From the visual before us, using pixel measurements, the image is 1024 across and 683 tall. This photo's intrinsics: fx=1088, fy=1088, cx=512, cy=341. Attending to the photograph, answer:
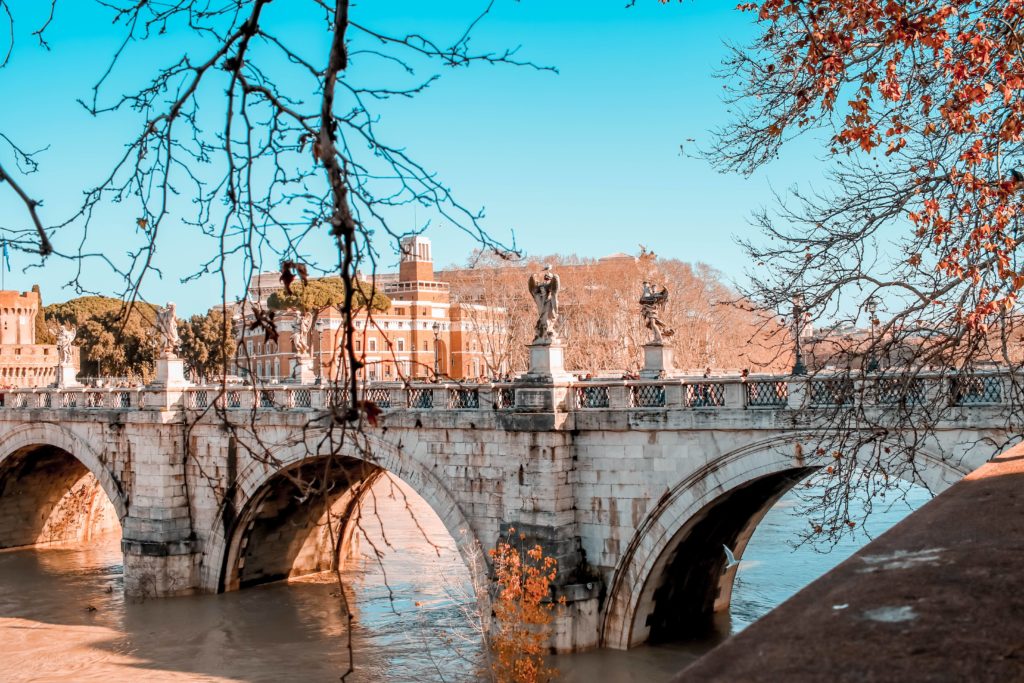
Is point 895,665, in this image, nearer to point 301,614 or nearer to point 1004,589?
point 1004,589

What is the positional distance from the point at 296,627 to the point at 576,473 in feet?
24.7

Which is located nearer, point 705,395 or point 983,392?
point 983,392

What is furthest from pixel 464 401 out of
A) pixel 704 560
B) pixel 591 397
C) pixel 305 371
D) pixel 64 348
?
pixel 64 348

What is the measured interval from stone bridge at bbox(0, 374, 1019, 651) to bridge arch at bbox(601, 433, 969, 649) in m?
0.03

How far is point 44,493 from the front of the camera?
31.8 m

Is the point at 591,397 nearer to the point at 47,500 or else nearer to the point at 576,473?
the point at 576,473

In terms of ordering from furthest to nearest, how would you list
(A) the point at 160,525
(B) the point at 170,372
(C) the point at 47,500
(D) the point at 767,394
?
1. (C) the point at 47,500
2. (B) the point at 170,372
3. (A) the point at 160,525
4. (D) the point at 767,394

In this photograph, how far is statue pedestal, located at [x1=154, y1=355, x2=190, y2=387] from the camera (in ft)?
76.8

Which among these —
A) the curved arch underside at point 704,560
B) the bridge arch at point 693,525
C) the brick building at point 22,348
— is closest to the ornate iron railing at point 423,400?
the bridge arch at point 693,525

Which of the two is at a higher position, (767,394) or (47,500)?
(767,394)

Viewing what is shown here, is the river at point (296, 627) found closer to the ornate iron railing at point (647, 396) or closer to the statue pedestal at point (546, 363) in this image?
the statue pedestal at point (546, 363)

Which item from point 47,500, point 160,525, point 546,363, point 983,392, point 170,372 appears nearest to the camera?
point 983,392

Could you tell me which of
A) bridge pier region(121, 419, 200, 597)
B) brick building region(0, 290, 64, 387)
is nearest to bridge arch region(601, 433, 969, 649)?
bridge pier region(121, 419, 200, 597)

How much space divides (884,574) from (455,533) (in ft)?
52.2
